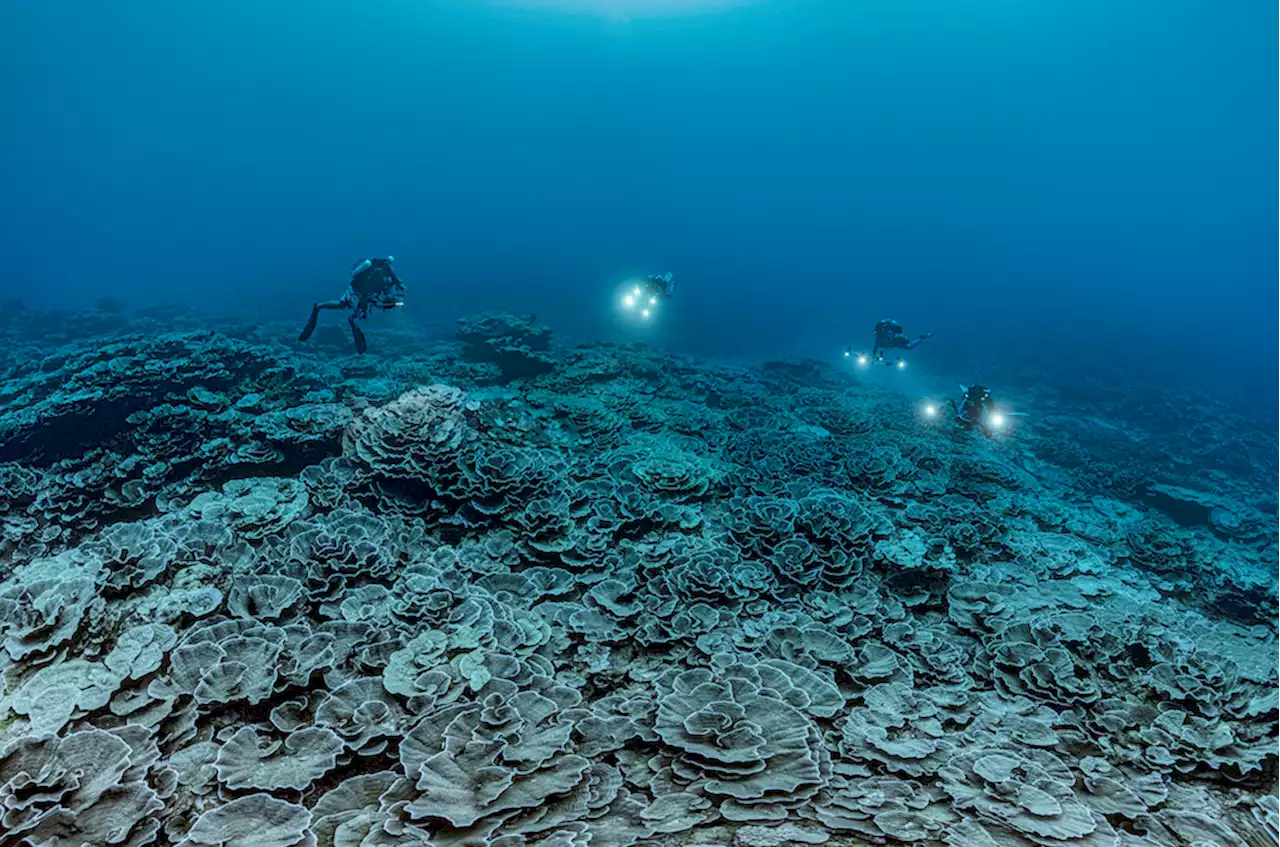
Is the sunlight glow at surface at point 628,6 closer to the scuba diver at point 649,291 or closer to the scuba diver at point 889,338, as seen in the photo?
the scuba diver at point 889,338

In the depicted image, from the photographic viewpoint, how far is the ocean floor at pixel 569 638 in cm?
305

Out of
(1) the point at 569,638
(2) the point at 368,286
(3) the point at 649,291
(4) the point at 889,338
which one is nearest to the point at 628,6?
(3) the point at 649,291

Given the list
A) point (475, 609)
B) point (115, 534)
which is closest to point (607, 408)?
point (475, 609)

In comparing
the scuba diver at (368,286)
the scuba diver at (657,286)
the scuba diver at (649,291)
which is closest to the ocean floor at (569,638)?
the scuba diver at (368,286)

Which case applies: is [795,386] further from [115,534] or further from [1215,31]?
[1215,31]

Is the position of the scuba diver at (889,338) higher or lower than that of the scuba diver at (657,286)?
lower

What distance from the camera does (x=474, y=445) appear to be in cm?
852

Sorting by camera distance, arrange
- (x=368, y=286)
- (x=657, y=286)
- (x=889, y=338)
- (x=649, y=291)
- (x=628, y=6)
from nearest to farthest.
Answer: (x=368, y=286)
(x=657, y=286)
(x=649, y=291)
(x=889, y=338)
(x=628, y=6)

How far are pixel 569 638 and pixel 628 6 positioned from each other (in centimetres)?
15716

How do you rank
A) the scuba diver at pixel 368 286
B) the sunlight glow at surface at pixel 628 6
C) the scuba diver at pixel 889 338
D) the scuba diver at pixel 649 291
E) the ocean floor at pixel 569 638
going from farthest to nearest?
the sunlight glow at surface at pixel 628 6 < the scuba diver at pixel 889 338 < the scuba diver at pixel 649 291 < the scuba diver at pixel 368 286 < the ocean floor at pixel 569 638

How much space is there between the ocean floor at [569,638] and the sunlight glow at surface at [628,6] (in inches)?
5608

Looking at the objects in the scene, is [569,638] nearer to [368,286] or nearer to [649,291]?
[368,286]

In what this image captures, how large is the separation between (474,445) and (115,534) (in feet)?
14.3

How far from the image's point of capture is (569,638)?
201 inches
